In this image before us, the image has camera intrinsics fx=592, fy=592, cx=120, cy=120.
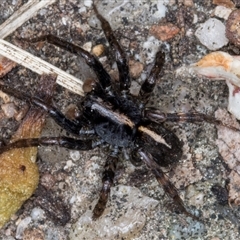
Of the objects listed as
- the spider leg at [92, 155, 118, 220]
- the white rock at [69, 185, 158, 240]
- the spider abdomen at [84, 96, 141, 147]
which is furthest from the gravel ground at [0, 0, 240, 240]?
the spider abdomen at [84, 96, 141, 147]

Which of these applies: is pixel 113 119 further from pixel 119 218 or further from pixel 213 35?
pixel 213 35

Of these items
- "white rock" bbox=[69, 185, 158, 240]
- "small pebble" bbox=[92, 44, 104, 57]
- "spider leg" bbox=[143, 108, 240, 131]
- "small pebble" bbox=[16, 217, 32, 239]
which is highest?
"small pebble" bbox=[92, 44, 104, 57]

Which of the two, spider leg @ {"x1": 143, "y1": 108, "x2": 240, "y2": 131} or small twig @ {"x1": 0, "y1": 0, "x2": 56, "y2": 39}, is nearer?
spider leg @ {"x1": 143, "y1": 108, "x2": 240, "y2": 131}

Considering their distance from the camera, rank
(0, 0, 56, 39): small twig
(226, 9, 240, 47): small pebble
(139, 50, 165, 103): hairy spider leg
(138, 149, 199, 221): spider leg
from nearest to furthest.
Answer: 1. (138, 149, 199, 221): spider leg
2. (139, 50, 165, 103): hairy spider leg
3. (226, 9, 240, 47): small pebble
4. (0, 0, 56, 39): small twig

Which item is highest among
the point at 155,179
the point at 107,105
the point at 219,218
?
the point at 107,105

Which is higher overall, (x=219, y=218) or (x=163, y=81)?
(x=163, y=81)

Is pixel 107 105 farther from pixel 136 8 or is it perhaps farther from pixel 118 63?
pixel 136 8

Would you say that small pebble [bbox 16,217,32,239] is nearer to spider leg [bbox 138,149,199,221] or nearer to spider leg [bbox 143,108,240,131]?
spider leg [bbox 138,149,199,221]

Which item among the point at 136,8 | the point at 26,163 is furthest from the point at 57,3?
the point at 26,163
